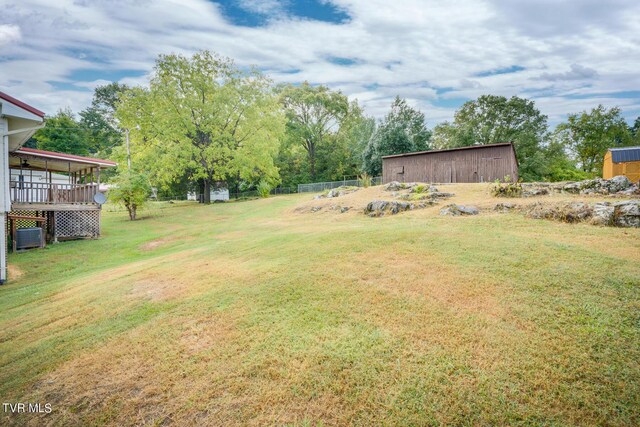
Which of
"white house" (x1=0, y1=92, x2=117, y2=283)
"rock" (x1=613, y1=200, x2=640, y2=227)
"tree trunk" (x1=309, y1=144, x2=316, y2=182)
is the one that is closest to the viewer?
"rock" (x1=613, y1=200, x2=640, y2=227)

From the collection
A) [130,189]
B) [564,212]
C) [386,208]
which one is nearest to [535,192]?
[564,212]

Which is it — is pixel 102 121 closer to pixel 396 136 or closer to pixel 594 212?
pixel 396 136

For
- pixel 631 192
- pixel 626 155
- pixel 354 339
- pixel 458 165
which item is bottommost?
pixel 354 339

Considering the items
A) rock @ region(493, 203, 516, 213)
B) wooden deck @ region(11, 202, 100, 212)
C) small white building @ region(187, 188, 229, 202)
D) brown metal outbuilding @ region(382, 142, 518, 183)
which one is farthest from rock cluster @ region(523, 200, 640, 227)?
small white building @ region(187, 188, 229, 202)

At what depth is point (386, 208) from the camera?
1427 cm

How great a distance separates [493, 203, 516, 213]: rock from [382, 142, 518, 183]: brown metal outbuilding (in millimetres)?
14200

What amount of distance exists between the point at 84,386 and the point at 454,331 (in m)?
4.54

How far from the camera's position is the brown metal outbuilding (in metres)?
24.2

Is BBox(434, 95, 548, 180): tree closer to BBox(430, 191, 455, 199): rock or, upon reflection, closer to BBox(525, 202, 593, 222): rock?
BBox(430, 191, 455, 199): rock

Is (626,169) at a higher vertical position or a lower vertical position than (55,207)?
higher

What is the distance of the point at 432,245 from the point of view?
743 cm

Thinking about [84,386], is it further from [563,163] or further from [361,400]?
[563,163]

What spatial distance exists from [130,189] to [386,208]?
18.2 meters

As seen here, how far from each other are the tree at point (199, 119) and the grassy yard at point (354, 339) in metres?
22.0
